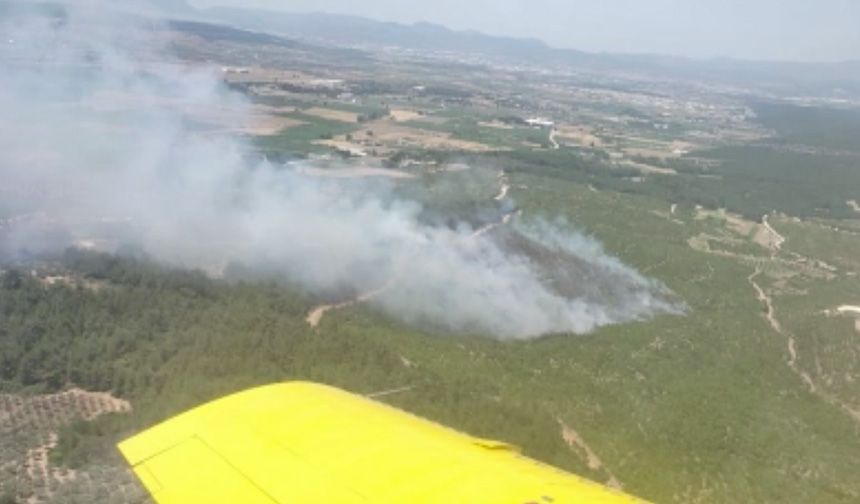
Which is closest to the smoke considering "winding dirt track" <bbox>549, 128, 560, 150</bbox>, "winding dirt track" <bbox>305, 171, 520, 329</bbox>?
"winding dirt track" <bbox>305, 171, 520, 329</bbox>

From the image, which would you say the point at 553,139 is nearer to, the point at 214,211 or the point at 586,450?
the point at 214,211

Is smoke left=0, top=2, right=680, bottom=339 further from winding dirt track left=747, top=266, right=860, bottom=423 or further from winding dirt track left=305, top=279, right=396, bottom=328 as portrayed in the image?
winding dirt track left=747, top=266, right=860, bottom=423

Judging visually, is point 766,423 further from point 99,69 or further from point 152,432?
point 99,69

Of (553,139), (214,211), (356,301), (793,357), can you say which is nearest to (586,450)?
(356,301)

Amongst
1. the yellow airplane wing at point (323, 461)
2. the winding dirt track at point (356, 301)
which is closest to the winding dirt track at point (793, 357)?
the winding dirt track at point (356, 301)

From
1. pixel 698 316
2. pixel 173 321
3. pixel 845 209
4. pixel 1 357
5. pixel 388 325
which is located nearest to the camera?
pixel 1 357

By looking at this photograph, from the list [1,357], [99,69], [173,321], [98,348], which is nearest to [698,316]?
[173,321]
